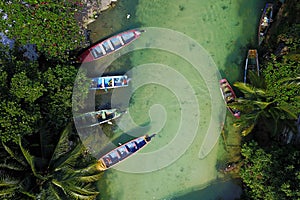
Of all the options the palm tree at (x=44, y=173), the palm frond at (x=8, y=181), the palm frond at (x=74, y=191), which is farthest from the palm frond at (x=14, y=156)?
the palm frond at (x=74, y=191)

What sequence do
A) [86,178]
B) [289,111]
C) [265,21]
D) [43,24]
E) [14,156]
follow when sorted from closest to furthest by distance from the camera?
[14,156]
[43,24]
[86,178]
[289,111]
[265,21]

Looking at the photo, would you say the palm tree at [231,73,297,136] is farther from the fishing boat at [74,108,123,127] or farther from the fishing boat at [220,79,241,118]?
the fishing boat at [74,108,123,127]

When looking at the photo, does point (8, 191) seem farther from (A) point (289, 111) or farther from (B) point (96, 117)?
(A) point (289, 111)

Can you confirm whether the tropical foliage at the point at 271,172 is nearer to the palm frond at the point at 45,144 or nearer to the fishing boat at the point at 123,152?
the fishing boat at the point at 123,152

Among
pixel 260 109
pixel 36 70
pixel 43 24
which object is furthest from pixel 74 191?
pixel 260 109

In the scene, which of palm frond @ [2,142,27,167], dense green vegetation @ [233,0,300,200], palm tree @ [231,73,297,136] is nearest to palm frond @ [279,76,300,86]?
dense green vegetation @ [233,0,300,200]

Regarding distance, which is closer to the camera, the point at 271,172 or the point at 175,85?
the point at 271,172
